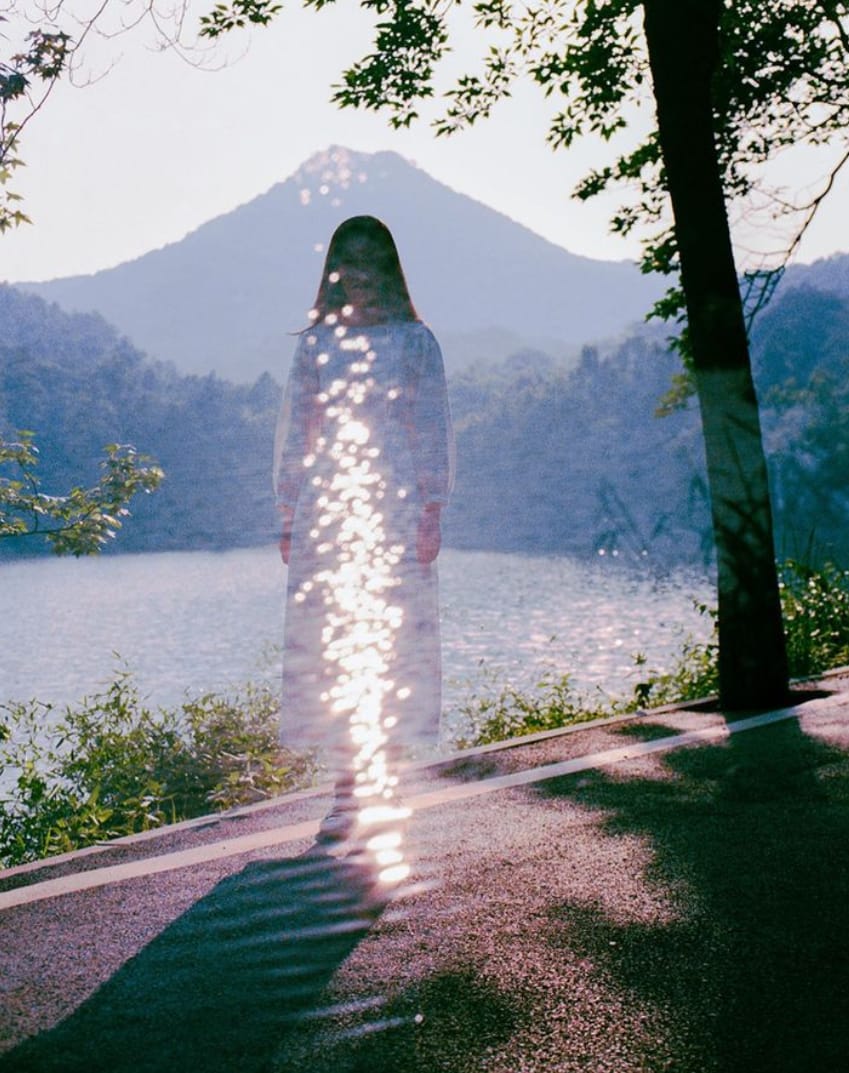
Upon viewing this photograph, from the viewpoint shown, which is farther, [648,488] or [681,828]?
[648,488]

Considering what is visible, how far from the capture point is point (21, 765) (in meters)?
8.58

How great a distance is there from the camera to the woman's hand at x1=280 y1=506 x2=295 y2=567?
4.78 metres

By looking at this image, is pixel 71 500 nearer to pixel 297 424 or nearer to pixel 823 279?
pixel 297 424

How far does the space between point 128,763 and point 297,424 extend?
5583mm

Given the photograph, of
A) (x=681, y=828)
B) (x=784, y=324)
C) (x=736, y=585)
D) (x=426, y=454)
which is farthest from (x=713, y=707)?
(x=784, y=324)

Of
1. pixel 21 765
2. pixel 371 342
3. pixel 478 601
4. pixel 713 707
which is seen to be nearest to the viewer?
pixel 371 342

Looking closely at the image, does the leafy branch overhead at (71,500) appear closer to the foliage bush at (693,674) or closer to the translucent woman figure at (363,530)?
the foliage bush at (693,674)

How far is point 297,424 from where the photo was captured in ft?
15.5

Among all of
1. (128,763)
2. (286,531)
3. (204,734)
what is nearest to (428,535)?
(286,531)

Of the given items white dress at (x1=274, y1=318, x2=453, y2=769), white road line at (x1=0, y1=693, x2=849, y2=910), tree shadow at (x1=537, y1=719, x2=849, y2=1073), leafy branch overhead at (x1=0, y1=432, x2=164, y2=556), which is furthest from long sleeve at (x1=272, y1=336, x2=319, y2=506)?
leafy branch overhead at (x1=0, y1=432, x2=164, y2=556)

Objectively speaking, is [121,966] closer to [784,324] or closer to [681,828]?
[681,828]

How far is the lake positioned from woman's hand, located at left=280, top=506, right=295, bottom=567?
5.16m

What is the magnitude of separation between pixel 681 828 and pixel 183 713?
812cm

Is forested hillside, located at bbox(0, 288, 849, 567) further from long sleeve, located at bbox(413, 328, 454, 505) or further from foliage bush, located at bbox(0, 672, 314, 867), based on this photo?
long sleeve, located at bbox(413, 328, 454, 505)
